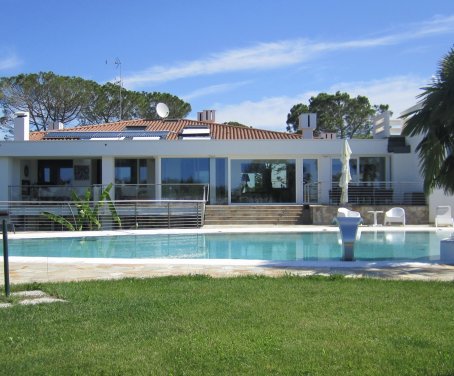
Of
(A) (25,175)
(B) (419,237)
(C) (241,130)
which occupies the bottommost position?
(B) (419,237)

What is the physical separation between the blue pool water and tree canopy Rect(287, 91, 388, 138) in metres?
38.0

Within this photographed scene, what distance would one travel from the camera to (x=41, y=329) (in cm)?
561

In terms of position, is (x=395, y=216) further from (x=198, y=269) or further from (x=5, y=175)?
(x=5, y=175)

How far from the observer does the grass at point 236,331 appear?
14.5 ft

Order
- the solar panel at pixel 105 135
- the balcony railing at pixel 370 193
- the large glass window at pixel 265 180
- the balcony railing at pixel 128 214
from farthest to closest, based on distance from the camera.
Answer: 1. the solar panel at pixel 105 135
2. the large glass window at pixel 265 180
3. the balcony railing at pixel 370 193
4. the balcony railing at pixel 128 214

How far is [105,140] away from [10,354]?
71.0 ft

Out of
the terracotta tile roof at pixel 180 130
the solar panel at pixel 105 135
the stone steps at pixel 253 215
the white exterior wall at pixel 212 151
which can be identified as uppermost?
the terracotta tile roof at pixel 180 130

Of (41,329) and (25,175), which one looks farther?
(25,175)

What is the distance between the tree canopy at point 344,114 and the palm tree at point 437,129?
149 feet

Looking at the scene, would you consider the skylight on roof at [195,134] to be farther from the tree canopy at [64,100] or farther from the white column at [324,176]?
the tree canopy at [64,100]

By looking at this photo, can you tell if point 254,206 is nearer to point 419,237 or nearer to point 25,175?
point 419,237

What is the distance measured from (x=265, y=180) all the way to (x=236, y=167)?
1.58 metres

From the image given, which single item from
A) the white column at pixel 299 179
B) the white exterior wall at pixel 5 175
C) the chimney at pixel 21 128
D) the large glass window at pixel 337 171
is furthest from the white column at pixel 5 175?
the large glass window at pixel 337 171

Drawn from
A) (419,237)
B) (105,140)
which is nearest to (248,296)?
(419,237)
